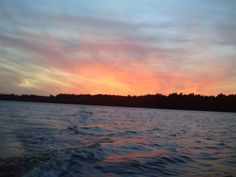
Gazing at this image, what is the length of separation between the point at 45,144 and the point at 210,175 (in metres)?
9.26

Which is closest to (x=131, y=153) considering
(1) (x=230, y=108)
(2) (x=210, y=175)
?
(2) (x=210, y=175)

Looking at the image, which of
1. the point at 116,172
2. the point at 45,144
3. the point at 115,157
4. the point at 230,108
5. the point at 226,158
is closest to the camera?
the point at 116,172

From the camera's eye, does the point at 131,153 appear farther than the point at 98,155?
Yes

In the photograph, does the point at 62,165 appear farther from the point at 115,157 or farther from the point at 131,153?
the point at 131,153

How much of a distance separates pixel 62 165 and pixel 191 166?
5809mm

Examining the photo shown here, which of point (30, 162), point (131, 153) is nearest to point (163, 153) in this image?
point (131, 153)

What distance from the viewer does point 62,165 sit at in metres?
9.43

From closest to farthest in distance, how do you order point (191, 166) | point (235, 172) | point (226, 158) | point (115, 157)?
point (235, 172), point (191, 166), point (115, 157), point (226, 158)

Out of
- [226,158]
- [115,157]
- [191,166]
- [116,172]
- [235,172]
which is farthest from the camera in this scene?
[226,158]

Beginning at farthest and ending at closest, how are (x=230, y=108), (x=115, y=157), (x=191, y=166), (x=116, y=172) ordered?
(x=230, y=108)
(x=115, y=157)
(x=191, y=166)
(x=116, y=172)

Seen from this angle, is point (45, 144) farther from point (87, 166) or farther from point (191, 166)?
point (191, 166)

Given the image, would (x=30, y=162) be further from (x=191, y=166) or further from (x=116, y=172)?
(x=191, y=166)

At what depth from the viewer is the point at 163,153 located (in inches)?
537

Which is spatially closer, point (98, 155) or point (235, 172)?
point (235, 172)
